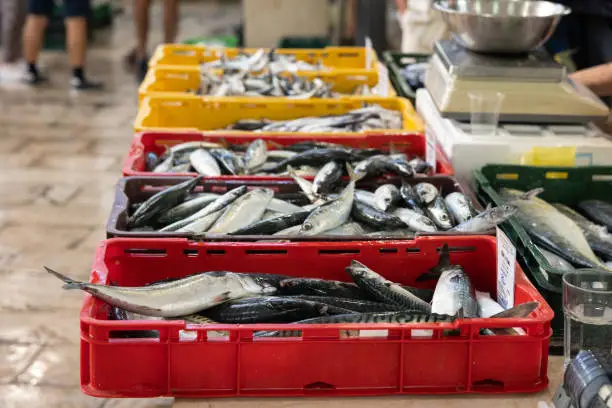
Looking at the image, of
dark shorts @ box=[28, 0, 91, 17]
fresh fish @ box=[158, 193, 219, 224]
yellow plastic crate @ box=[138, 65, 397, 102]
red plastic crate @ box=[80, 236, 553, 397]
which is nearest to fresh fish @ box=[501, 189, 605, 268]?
red plastic crate @ box=[80, 236, 553, 397]

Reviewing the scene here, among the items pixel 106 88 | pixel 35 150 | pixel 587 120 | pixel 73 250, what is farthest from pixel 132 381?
pixel 106 88

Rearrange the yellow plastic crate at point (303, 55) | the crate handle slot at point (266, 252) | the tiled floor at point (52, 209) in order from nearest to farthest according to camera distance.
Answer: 1. the crate handle slot at point (266, 252)
2. the tiled floor at point (52, 209)
3. the yellow plastic crate at point (303, 55)

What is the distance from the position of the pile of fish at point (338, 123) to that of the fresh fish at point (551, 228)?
0.90 metres

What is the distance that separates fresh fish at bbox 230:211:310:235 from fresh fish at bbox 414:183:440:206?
415mm

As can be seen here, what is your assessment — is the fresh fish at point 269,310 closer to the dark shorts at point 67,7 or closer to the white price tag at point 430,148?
the white price tag at point 430,148

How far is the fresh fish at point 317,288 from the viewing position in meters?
2.07

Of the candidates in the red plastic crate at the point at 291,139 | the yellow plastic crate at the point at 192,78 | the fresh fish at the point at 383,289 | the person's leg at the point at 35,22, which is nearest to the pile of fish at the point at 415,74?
the yellow plastic crate at the point at 192,78

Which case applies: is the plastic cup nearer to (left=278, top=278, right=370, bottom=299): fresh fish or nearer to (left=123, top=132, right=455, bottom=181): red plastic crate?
(left=123, top=132, right=455, bottom=181): red plastic crate

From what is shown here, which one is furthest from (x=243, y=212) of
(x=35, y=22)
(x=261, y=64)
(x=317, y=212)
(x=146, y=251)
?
(x=35, y=22)

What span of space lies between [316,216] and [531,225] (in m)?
0.70

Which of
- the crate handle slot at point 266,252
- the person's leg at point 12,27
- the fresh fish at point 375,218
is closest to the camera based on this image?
the crate handle slot at point 266,252

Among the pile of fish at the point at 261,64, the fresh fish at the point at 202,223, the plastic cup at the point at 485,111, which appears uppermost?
the plastic cup at the point at 485,111

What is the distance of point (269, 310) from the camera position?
193 centimetres

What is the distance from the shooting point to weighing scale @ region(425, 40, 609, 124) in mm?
3061
